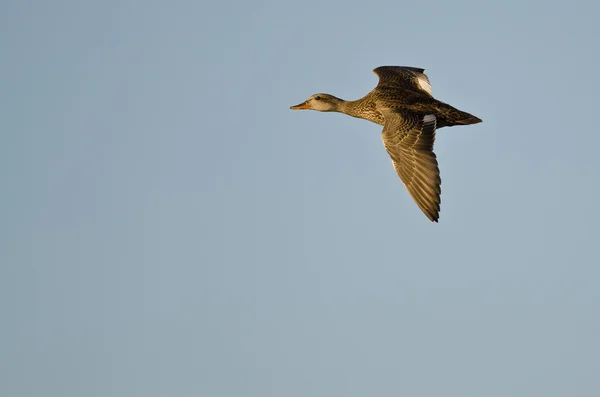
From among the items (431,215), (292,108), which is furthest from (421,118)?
(292,108)

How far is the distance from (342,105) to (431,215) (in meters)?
7.61

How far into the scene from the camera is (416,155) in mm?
28969

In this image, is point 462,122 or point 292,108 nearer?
point 462,122

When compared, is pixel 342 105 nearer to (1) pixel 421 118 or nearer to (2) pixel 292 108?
(2) pixel 292 108

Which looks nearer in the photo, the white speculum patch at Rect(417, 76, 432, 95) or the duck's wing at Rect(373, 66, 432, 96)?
the duck's wing at Rect(373, 66, 432, 96)

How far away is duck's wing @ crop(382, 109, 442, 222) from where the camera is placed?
92.5 ft

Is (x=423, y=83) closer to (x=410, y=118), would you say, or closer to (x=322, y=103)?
(x=322, y=103)

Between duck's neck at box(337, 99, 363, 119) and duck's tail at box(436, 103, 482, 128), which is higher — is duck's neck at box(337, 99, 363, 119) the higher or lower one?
the higher one

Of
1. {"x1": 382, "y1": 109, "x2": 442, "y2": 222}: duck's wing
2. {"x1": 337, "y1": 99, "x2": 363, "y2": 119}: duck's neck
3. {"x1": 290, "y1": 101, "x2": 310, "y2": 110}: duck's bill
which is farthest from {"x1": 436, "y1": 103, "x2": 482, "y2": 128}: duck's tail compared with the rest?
{"x1": 290, "y1": 101, "x2": 310, "y2": 110}: duck's bill

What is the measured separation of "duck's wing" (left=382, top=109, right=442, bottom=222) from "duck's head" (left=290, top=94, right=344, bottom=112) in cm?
457

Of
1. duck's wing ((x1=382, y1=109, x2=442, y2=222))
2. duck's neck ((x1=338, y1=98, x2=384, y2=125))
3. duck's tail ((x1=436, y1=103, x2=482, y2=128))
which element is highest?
duck's neck ((x1=338, y1=98, x2=384, y2=125))

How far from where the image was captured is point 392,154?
29.5 m

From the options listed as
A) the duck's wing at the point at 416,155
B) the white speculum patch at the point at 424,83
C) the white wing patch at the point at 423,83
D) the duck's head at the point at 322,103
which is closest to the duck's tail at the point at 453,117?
the duck's wing at the point at 416,155

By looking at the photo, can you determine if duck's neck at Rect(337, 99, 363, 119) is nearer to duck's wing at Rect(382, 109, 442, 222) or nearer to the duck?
the duck
